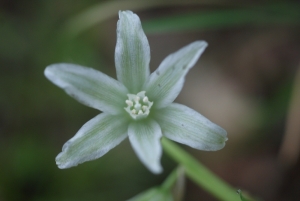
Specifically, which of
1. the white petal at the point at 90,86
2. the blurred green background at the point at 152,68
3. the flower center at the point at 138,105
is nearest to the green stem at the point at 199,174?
the flower center at the point at 138,105

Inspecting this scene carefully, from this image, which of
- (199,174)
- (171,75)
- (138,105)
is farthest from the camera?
(199,174)

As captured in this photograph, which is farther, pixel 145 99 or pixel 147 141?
pixel 145 99

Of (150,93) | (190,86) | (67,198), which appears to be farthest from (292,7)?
(67,198)

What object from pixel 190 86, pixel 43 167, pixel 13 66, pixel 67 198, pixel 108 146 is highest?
pixel 108 146

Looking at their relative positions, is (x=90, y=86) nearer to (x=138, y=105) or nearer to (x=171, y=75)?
(x=138, y=105)

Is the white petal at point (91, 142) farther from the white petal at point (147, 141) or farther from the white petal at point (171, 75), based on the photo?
the white petal at point (171, 75)

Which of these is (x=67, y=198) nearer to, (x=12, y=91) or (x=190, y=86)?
(x=12, y=91)

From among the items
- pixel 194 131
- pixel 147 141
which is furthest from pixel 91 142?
pixel 194 131

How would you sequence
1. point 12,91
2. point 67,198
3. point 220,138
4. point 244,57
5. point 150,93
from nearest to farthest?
point 220,138 → point 150,93 → point 67,198 → point 12,91 → point 244,57
